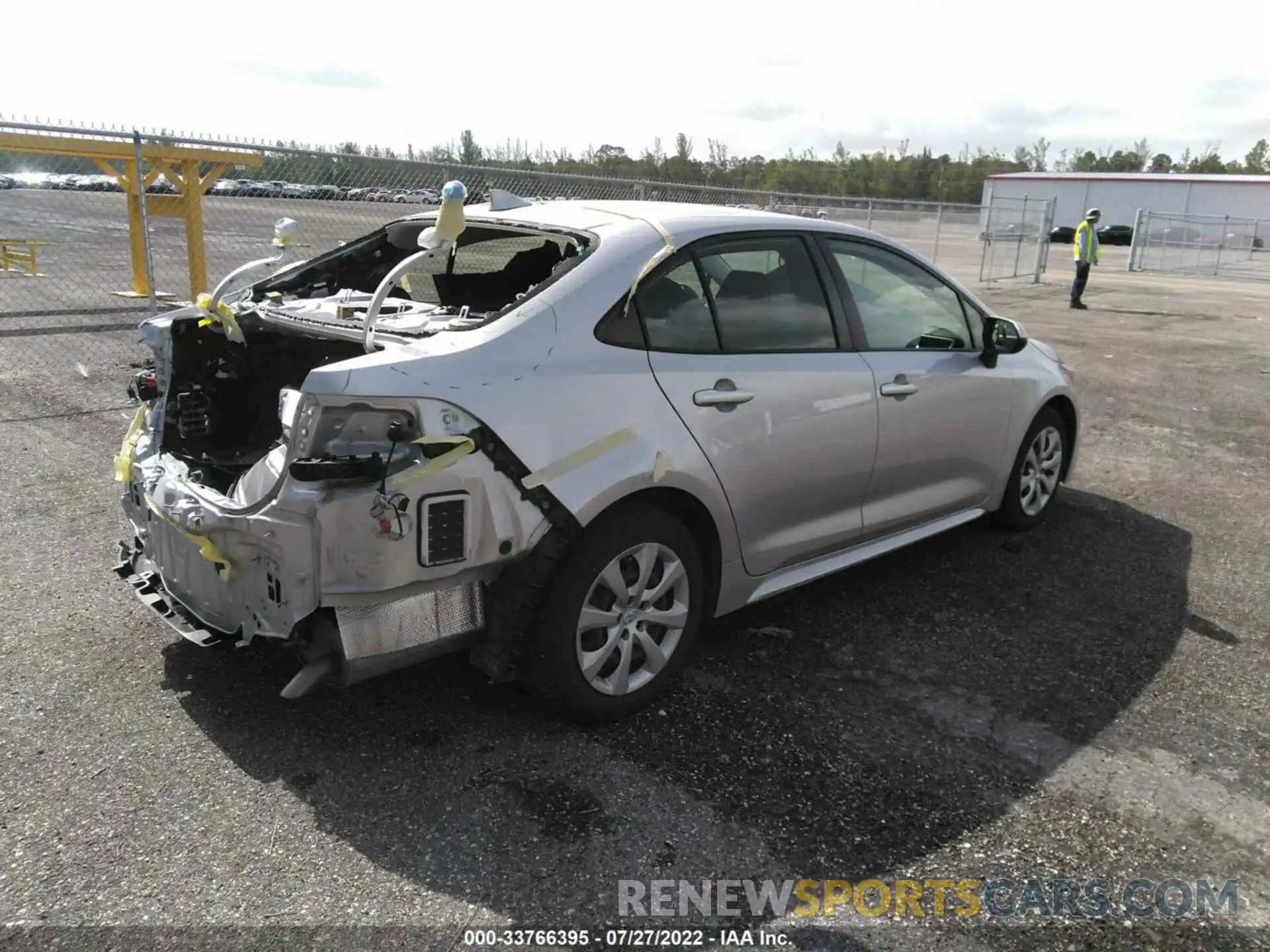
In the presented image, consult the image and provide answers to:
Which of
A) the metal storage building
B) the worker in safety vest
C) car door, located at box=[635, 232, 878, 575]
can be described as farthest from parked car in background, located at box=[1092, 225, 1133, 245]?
car door, located at box=[635, 232, 878, 575]

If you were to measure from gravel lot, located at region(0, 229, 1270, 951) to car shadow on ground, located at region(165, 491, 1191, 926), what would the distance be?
0.01 meters

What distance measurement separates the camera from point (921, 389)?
4.20 metres

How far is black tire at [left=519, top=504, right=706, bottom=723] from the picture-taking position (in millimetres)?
2982

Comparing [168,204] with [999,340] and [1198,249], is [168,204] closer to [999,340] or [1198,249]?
[999,340]

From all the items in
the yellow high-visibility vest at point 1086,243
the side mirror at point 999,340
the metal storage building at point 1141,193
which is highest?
the metal storage building at point 1141,193

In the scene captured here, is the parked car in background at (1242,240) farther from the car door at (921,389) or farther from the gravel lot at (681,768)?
the car door at (921,389)

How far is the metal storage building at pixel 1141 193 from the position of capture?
48969 mm

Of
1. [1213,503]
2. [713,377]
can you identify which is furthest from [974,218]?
[713,377]

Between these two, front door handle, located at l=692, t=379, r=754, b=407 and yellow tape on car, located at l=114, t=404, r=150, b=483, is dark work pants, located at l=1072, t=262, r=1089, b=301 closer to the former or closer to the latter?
front door handle, located at l=692, t=379, r=754, b=407

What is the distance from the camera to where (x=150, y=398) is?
12.1ft

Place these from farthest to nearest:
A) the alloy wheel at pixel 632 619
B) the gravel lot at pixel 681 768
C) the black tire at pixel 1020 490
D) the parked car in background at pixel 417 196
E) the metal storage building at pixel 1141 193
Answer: the metal storage building at pixel 1141 193 < the parked car in background at pixel 417 196 < the black tire at pixel 1020 490 < the alloy wheel at pixel 632 619 < the gravel lot at pixel 681 768

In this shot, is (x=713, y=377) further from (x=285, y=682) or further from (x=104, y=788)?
(x=104, y=788)

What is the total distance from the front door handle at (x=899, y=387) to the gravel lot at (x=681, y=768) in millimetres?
975

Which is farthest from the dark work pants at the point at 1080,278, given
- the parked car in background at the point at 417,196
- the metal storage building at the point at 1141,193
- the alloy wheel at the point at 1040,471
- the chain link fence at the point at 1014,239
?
the metal storage building at the point at 1141,193
